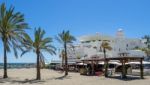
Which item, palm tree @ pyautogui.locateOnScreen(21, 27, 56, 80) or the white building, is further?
the white building

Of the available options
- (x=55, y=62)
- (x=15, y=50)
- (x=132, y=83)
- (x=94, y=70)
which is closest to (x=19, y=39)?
(x=15, y=50)

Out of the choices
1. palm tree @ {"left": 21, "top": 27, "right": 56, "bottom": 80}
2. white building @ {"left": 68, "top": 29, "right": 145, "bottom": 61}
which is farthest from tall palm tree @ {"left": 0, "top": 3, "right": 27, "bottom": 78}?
white building @ {"left": 68, "top": 29, "right": 145, "bottom": 61}

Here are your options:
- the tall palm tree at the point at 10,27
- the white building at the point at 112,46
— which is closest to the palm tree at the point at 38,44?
the tall palm tree at the point at 10,27

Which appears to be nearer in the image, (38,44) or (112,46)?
(38,44)

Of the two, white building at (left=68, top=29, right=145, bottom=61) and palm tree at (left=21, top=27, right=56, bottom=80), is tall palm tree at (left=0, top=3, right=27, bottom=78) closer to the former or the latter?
palm tree at (left=21, top=27, right=56, bottom=80)

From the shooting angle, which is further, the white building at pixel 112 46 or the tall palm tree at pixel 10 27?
the white building at pixel 112 46

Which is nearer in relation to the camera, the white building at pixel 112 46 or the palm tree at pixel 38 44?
the palm tree at pixel 38 44

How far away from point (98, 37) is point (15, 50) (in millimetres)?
64470

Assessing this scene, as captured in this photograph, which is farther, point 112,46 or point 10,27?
point 112,46

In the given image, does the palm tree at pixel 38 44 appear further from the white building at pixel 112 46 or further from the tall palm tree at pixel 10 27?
the white building at pixel 112 46

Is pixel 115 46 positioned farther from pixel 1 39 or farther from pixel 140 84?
pixel 140 84

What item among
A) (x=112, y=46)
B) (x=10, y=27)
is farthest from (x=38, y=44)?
(x=112, y=46)

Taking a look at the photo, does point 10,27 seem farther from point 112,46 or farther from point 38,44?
point 112,46

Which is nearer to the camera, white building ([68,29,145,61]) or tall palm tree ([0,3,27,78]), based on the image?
tall palm tree ([0,3,27,78])
